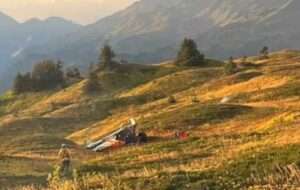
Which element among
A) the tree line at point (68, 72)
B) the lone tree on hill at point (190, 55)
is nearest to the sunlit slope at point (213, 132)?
the lone tree on hill at point (190, 55)

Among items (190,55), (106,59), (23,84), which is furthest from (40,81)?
(190,55)

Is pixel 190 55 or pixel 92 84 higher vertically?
pixel 190 55

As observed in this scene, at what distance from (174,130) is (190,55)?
90657 mm

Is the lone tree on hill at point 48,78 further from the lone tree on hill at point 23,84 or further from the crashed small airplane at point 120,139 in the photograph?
the crashed small airplane at point 120,139

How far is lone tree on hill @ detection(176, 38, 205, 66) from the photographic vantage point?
15300cm

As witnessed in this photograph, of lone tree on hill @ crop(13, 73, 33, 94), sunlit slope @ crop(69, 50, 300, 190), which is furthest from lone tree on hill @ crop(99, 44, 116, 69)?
sunlit slope @ crop(69, 50, 300, 190)

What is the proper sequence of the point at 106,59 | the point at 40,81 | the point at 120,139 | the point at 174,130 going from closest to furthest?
the point at 120,139 < the point at 174,130 < the point at 106,59 < the point at 40,81

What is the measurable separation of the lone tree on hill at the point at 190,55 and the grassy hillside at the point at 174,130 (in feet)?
13.6

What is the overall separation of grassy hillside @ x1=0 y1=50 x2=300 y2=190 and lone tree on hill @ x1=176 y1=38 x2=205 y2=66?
4.16 meters

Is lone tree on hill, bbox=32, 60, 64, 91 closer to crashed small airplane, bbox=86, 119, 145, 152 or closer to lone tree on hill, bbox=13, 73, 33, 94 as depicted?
lone tree on hill, bbox=13, 73, 33, 94

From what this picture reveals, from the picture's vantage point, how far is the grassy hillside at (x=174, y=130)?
90.5 ft

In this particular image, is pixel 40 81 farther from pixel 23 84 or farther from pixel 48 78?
pixel 23 84

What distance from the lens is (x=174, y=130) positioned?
64.9 meters

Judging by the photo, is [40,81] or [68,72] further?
[68,72]
